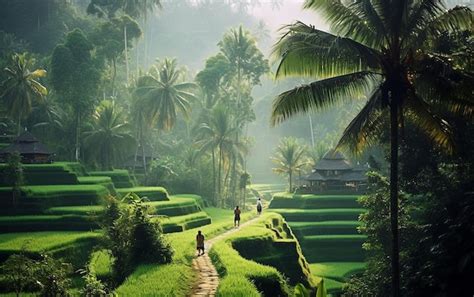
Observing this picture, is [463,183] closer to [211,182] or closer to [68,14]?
[211,182]

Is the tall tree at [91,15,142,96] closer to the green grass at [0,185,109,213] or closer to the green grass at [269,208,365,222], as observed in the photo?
the green grass at [269,208,365,222]

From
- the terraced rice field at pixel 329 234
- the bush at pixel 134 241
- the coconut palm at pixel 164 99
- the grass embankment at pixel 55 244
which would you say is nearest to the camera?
the bush at pixel 134 241

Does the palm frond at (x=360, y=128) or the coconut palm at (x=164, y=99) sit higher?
the coconut palm at (x=164, y=99)

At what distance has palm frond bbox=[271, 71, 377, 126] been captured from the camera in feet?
43.7

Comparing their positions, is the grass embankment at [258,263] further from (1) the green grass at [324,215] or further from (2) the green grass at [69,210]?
(1) the green grass at [324,215]

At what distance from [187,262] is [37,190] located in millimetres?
13779

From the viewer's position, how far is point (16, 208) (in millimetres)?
29234

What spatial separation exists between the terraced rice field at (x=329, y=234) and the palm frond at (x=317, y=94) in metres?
16.2

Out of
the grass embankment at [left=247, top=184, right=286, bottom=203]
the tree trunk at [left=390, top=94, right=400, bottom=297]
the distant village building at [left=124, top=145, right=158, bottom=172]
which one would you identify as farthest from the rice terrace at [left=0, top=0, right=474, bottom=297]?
the grass embankment at [left=247, top=184, right=286, bottom=203]

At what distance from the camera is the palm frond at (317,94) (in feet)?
43.7

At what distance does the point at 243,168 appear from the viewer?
64875 mm

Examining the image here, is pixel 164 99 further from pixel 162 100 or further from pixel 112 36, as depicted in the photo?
pixel 112 36

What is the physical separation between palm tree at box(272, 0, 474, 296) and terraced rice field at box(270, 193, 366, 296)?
16.1 m

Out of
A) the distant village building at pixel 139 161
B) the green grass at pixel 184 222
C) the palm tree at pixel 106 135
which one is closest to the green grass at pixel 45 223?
the green grass at pixel 184 222
